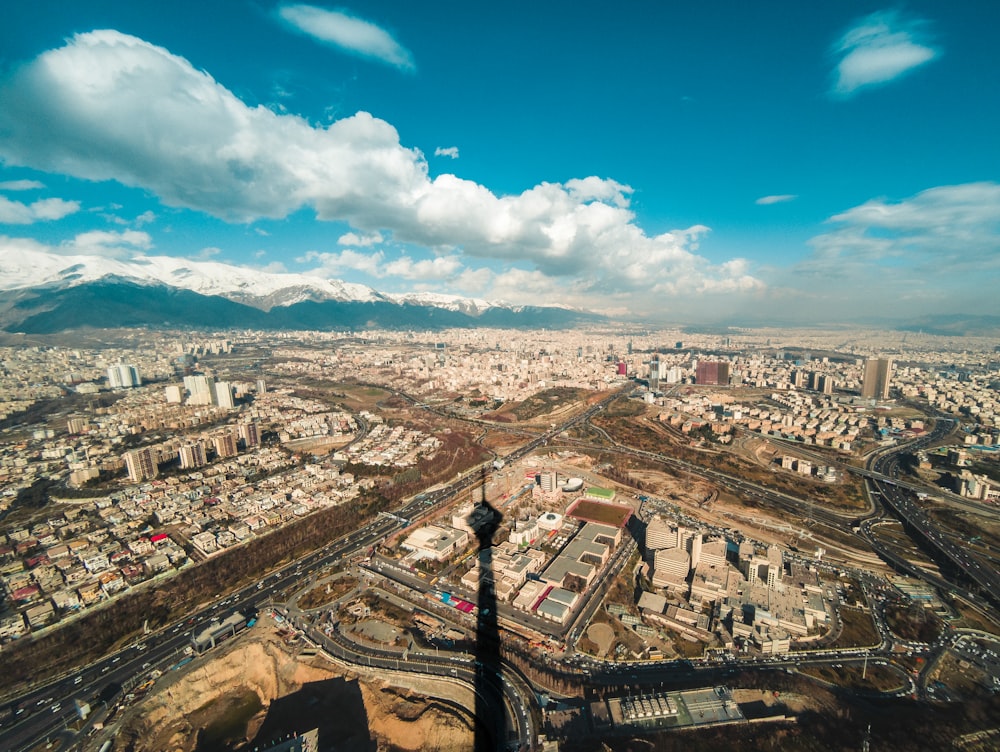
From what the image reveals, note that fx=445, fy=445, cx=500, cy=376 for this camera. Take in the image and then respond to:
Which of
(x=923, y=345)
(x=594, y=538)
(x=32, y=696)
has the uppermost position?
(x=923, y=345)

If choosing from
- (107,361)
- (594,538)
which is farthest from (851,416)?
(107,361)

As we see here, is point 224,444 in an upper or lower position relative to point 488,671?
upper

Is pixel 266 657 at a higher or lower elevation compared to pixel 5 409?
lower

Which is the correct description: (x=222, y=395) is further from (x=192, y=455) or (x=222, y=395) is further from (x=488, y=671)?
(x=488, y=671)

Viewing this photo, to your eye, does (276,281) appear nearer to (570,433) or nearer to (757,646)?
(570,433)

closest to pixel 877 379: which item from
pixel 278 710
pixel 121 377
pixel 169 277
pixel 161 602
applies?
pixel 278 710

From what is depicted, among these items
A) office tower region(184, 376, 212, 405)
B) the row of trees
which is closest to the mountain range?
office tower region(184, 376, 212, 405)
